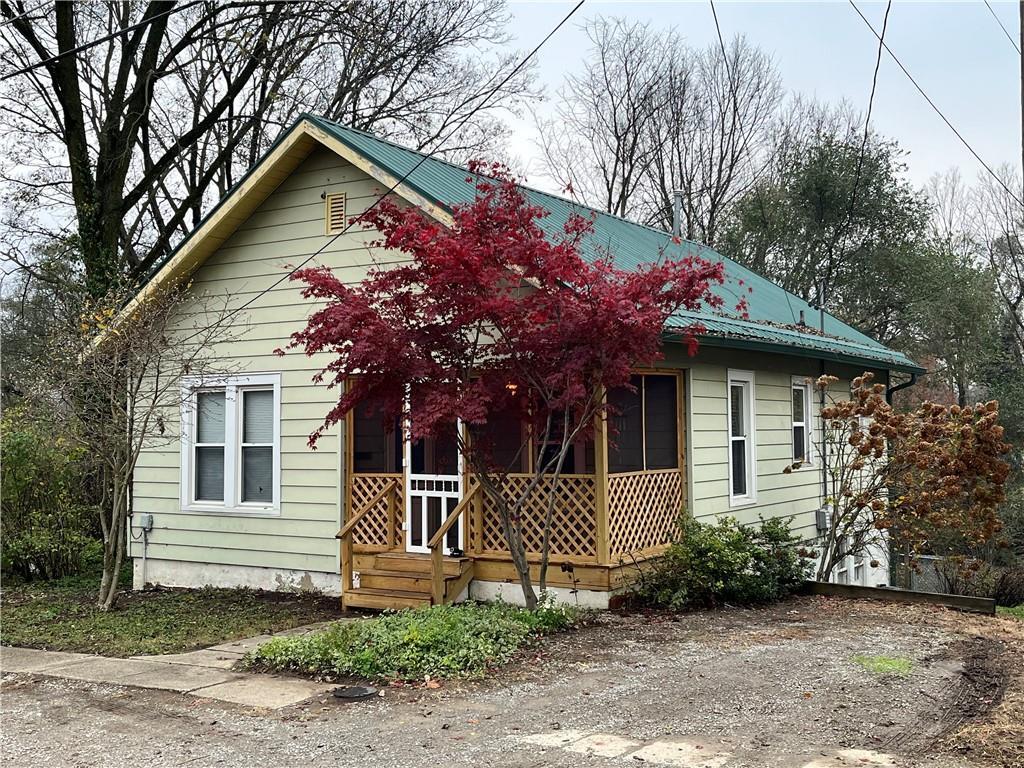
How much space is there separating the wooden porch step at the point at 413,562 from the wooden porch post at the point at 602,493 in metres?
1.67

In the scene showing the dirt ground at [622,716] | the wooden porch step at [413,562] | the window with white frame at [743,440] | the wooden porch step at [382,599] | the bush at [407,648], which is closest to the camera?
the dirt ground at [622,716]

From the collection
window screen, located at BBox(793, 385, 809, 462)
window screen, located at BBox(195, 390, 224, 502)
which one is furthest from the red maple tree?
window screen, located at BBox(793, 385, 809, 462)

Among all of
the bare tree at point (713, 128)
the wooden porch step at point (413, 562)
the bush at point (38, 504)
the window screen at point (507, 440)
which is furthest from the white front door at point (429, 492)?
the bare tree at point (713, 128)

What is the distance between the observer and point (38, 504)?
15.4 metres

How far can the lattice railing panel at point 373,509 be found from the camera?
12.1 metres

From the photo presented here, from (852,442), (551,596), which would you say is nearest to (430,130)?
(852,442)

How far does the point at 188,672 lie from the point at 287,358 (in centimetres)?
508

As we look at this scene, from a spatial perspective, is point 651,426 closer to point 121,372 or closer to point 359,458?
point 359,458

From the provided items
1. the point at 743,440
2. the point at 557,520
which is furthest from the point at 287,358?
the point at 743,440

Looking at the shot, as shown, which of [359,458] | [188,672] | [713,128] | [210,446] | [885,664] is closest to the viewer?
[885,664]

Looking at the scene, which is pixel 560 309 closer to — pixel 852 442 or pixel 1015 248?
pixel 852 442

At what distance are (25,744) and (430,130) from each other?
67.6ft

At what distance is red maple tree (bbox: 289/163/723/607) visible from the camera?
908cm

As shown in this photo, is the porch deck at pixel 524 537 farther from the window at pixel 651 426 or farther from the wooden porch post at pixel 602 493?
the window at pixel 651 426
